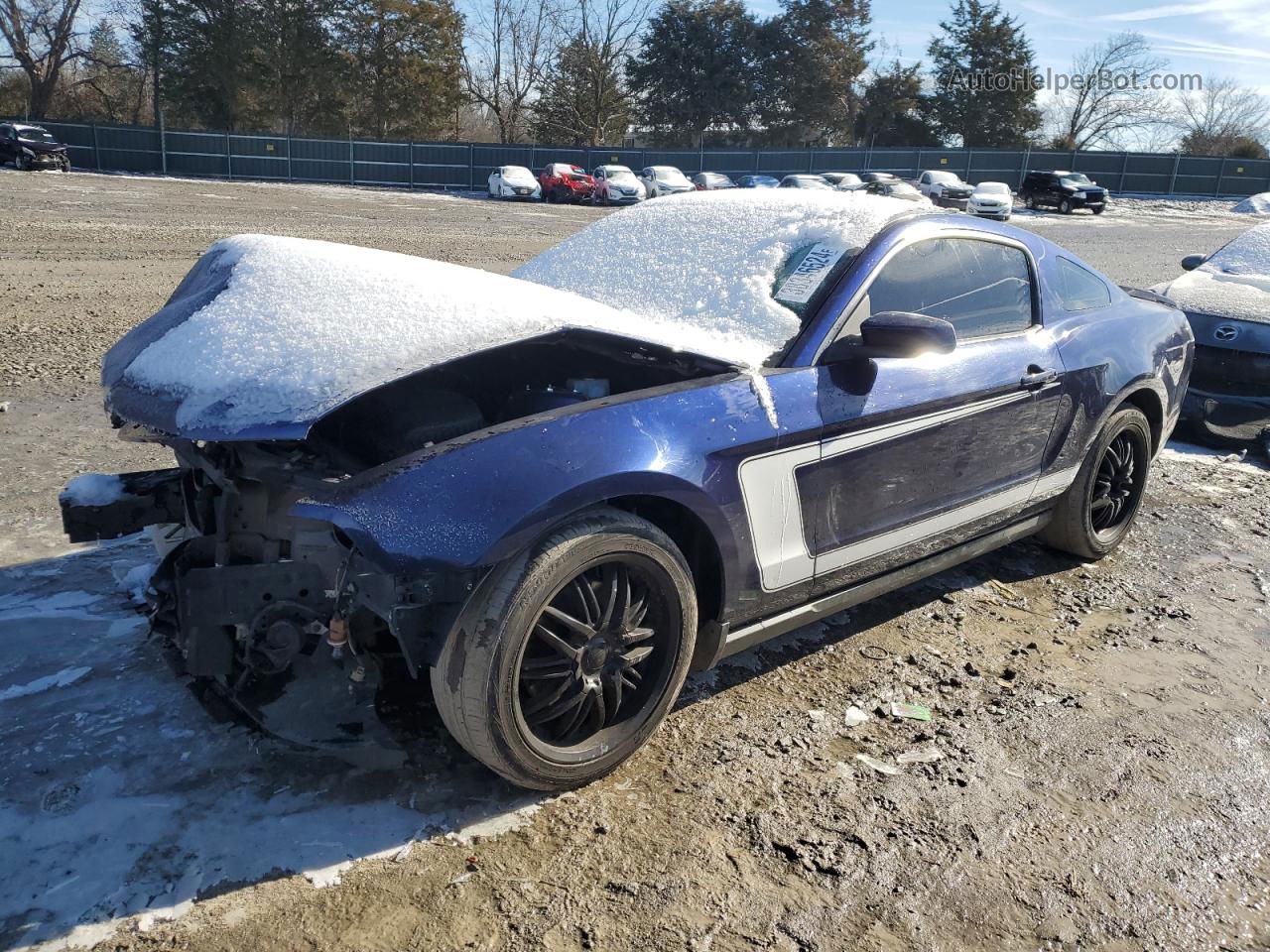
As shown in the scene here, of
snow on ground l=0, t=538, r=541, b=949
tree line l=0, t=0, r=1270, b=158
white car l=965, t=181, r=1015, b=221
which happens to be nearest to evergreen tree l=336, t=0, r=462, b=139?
tree line l=0, t=0, r=1270, b=158

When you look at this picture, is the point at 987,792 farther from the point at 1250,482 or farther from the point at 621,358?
the point at 1250,482

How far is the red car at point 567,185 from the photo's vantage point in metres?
34.5

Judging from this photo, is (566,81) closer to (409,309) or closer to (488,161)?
(488,161)

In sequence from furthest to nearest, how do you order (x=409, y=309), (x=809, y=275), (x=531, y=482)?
(x=809, y=275)
(x=409, y=309)
(x=531, y=482)

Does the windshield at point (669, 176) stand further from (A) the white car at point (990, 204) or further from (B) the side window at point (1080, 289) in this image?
(B) the side window at point (1080, 289)

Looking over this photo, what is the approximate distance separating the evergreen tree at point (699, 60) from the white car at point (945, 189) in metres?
22.7

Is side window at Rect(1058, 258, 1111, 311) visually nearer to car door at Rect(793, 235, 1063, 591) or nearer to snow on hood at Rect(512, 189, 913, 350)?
car door at Rect(793, 235, 1063, 591)

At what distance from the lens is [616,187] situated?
33.5 metres

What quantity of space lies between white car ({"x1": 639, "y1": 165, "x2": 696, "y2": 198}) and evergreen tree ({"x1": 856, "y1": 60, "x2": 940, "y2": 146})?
26.0 metres

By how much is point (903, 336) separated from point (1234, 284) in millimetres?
6115

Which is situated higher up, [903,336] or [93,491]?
[903,336]

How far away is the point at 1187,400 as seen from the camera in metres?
6.96

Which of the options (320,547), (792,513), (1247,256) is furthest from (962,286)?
(1247,256)

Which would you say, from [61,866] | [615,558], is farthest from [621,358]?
[61,866]
